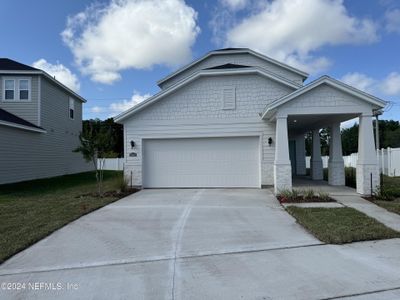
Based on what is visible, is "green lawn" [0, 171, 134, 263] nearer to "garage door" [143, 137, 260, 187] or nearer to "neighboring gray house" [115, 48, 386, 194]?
"garage door" [143, 137, 260, 187]

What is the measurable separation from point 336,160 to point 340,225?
28.3 feet

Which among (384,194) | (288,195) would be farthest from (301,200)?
(384,194)

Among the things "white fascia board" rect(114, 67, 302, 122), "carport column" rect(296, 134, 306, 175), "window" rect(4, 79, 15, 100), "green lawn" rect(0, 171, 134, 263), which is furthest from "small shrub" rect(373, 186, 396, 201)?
"window" rect(4, 79, 15, 100)

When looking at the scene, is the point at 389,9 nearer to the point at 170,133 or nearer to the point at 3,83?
the point at 170,133

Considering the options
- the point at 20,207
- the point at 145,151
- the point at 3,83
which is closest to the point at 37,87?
the point at 3,83

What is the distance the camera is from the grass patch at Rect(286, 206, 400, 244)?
6.43 meters

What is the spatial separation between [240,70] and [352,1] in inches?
196

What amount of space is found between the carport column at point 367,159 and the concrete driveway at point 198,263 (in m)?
4.95

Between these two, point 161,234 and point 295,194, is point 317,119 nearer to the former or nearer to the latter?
point 295,194

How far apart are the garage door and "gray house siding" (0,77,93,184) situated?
306 inches

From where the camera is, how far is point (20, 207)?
35.2ft

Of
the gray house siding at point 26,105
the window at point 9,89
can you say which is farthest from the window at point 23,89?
the window at point 9,89

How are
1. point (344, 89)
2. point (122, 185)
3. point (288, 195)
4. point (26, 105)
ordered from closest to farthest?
point (288, 195), point (344, 89), point (122, 185), point (26, 105)

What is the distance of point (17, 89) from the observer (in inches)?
821
